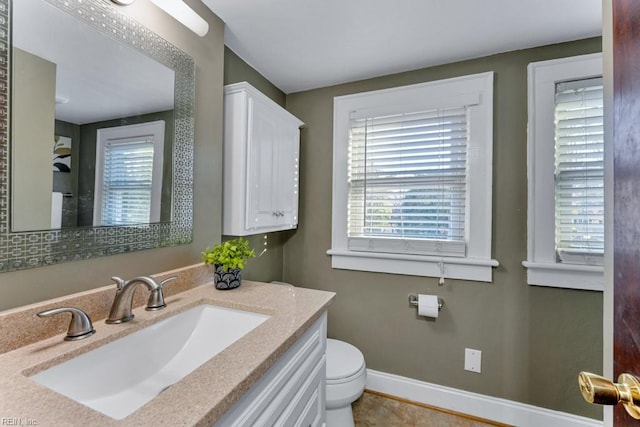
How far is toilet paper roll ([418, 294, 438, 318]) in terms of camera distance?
1.76 metres

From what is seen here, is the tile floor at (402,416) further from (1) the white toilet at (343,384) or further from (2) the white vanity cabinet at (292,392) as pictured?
(2) the white vanity cabinet at (292,392)

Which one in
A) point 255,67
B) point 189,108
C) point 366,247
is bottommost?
point 366,247

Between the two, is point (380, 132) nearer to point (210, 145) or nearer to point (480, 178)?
point (480, 178)

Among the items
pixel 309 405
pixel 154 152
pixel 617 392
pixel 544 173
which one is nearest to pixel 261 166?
pixel 154 152

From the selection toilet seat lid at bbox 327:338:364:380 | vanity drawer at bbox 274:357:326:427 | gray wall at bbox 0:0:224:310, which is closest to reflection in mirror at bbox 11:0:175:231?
gray wall at bbox 0:0:224:310

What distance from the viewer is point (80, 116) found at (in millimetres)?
881

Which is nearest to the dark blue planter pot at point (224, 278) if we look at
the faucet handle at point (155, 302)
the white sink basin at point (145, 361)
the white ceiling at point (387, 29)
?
the white sink basin at point (145, 361)

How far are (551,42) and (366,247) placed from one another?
1625 mm

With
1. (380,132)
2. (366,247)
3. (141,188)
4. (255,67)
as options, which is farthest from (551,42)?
(141,188)

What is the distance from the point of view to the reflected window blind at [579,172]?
149cm

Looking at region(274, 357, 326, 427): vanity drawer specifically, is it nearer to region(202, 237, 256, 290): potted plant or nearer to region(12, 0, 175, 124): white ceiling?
region(202, 237, 256, 290): potted plant

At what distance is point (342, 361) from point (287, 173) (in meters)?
1.19

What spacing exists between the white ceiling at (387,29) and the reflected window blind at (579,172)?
347 mm

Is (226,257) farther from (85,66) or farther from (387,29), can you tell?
(387,29)
